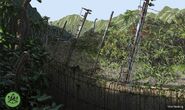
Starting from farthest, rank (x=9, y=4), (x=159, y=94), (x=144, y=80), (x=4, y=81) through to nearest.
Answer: (x=144, y=80) → (x=9, y=4) → (x=159, y=94) → (x=4, y=81)

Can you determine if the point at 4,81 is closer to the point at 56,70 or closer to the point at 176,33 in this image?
the point at 56,70

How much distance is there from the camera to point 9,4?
1630cm

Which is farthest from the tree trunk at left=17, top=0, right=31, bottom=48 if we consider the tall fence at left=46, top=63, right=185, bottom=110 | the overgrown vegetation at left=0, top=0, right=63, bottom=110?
the tall fence at left=46, top=63, right=185, bottom=110

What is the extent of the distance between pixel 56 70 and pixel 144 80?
1740 cm

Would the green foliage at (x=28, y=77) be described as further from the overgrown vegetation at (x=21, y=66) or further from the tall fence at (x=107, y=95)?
the tall fence at (x=107, y=95)

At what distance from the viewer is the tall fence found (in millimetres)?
12945

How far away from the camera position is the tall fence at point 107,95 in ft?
42.5

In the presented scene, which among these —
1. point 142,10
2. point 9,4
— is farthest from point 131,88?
point 142,10

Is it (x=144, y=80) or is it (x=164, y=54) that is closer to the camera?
(x=144, y=80)

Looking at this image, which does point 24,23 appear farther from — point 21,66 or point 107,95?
point 21,66

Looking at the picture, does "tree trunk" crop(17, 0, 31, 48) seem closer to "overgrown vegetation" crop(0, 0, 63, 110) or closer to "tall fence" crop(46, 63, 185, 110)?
"overgrown vegetation" crop(0, 0, 63, 110)

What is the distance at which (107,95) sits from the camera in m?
13.2

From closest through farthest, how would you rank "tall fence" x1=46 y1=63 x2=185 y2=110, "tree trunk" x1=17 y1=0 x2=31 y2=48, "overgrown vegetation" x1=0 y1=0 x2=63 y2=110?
"overgrown vegetation" x1=0 y1=0 x2=63 y2=110 < "tall fence" x1=46 y1=63 x2=185 y2=110 < "tree trunk" x1=17 y1=0 x2=31 y2=48

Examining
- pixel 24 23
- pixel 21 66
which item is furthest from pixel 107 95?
pixel 21 66
